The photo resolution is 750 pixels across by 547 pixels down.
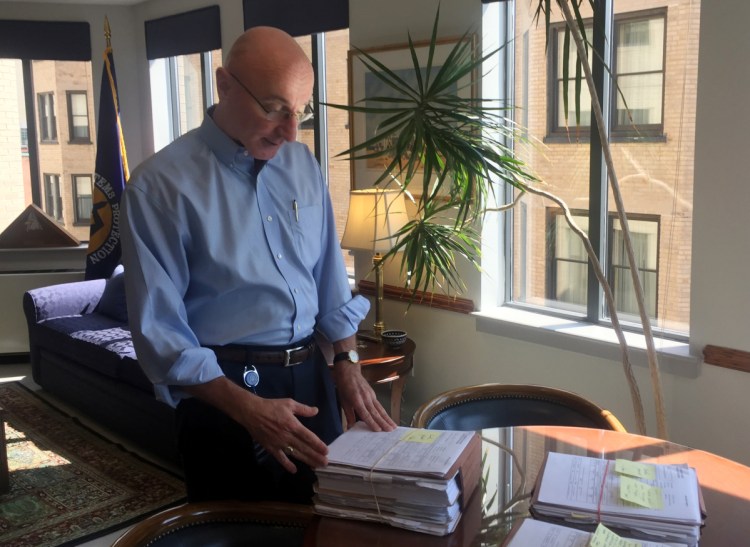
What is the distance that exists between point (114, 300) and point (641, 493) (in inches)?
166

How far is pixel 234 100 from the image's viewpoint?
4.91ft

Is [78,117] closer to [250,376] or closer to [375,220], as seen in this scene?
[375,220]

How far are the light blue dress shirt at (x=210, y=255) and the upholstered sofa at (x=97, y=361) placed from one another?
2.12 meters

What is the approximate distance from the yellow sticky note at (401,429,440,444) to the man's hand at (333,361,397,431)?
0.05 m

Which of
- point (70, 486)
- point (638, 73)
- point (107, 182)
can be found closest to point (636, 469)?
point (638, 73)

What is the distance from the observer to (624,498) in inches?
51.2

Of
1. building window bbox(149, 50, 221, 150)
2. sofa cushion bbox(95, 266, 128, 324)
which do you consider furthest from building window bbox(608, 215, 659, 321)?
building window bbox(149, 50, 221, 150)

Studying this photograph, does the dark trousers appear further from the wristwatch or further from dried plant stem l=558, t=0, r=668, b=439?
dried plant stem l=558, t=0, r=668, b=439

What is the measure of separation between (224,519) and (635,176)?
84.7 inches

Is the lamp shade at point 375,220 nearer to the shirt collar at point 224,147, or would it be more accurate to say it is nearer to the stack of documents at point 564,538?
the shirt collar at point 224,147

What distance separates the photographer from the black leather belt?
152 cm

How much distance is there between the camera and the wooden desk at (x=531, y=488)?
1266 millimetres

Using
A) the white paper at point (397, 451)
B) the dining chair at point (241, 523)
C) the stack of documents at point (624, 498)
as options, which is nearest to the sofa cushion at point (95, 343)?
the dining chair at point (241, 523)

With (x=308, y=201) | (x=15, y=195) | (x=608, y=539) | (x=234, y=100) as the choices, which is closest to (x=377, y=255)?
(x=308, y=201)
